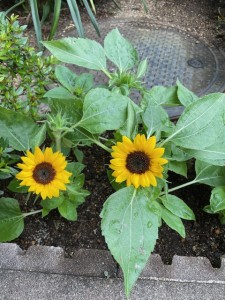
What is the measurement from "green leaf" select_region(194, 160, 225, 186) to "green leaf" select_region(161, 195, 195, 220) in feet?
0.54

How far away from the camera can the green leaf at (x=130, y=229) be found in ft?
4.11

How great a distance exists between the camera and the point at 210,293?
1436mm

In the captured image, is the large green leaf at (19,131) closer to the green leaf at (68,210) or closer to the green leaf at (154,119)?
the green leaf at (68,210)

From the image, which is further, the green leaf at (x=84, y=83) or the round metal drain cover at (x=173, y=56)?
the round metal drain cover at (x=173, y=56)

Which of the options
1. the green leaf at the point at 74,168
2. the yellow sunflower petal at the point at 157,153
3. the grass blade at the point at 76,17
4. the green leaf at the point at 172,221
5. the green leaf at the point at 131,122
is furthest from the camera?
the grass blade at the point at 76,17

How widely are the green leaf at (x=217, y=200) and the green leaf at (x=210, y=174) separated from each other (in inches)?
3.5

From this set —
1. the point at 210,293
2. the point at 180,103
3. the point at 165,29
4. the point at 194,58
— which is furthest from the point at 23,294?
the point at 165,29

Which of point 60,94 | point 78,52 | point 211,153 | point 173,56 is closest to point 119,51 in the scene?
point 78,52

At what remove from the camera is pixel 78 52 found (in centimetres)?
156

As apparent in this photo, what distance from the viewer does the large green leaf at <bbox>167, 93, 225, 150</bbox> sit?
1.38 meters

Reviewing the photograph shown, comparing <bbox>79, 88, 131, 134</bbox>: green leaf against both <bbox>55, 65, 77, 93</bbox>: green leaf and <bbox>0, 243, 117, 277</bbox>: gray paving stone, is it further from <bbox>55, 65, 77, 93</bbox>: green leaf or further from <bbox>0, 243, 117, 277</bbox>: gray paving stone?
<bbox>0, 243, 117, 277</bbox>: gray paving stone

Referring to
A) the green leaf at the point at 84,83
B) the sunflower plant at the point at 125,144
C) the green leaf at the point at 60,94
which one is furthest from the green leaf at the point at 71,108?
the green leaf at the point at 84,83

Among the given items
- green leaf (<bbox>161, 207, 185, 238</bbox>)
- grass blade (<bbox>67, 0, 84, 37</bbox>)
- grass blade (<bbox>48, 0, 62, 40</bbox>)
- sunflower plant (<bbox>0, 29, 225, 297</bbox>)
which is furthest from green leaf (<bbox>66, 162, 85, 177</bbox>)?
grass blade (<bbox>67, 0, 84, 37</bbox>)

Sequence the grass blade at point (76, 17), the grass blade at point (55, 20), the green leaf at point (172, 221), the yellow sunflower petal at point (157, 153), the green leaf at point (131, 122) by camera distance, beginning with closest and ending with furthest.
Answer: the yellow sunflower petal at point (157, 153) → the green leaf at point (131, 122) → the green leaf at point (172, 221) → the grass blade at point (55, 20) → the grass blade at point (76, 17)
